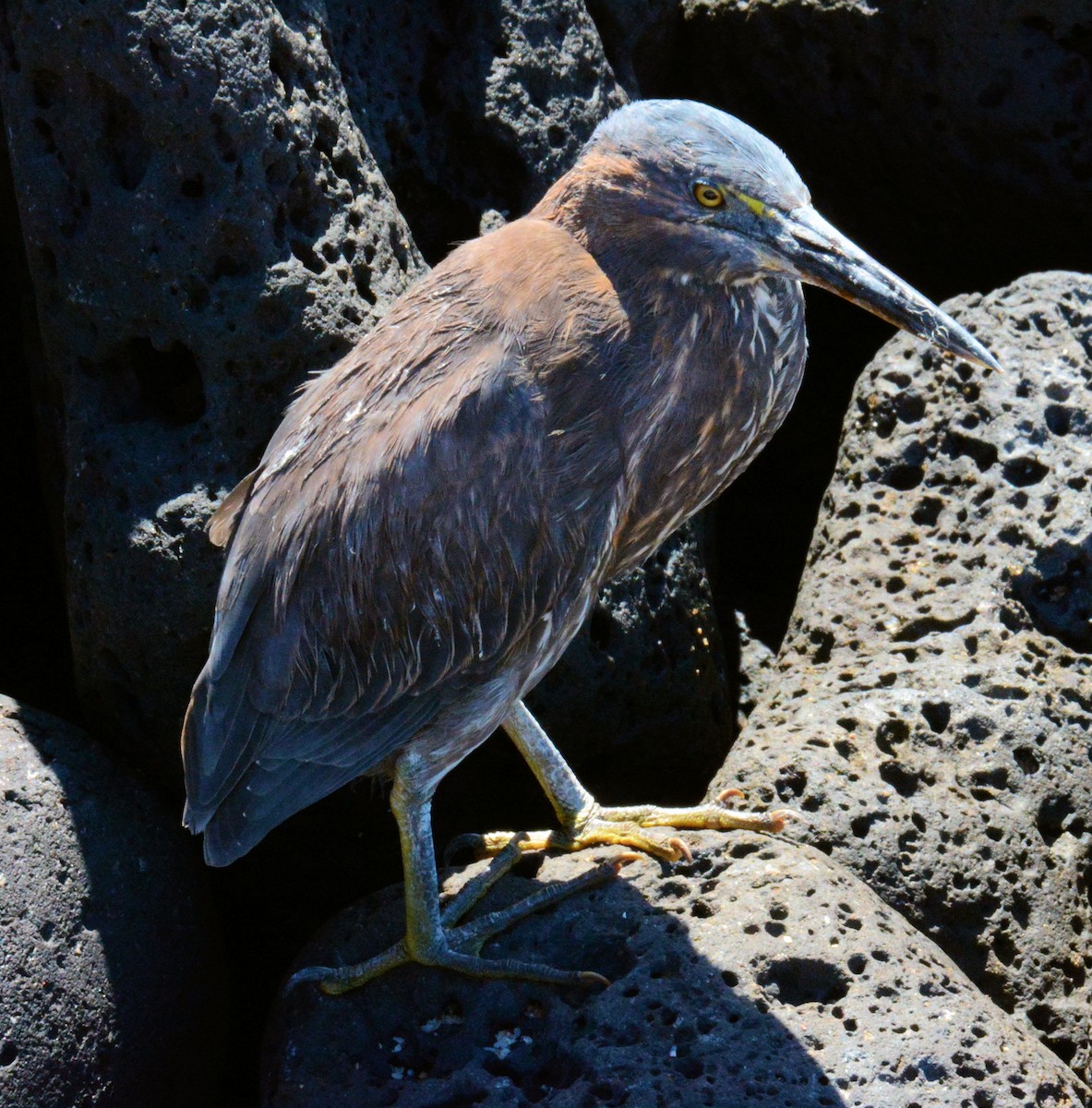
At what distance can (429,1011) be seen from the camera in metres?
2.97

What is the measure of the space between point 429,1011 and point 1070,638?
5.70ft

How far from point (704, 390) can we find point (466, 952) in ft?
4.15

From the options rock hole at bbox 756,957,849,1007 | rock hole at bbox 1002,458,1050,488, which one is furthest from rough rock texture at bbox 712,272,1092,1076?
rock hole at bbox 756,957,849,1007

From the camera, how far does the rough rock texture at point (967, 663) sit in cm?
307

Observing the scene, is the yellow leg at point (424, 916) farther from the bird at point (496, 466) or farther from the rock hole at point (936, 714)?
the rock hole at point (936, 714)

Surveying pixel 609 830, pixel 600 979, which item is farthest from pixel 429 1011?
pixel 609 830

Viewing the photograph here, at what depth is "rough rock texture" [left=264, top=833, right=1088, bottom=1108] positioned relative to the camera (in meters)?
2.59

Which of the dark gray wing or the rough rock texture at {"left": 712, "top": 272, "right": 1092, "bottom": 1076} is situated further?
the rough rock texture at {"left": 712, "top": 272, "right": 1092, "bottom": 1076}

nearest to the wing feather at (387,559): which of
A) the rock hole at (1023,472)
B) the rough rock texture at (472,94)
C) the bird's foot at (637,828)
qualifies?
the bird's foot at (637,828)

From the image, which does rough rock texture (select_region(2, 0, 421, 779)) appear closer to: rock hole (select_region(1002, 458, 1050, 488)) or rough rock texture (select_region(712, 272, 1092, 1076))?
rough rock texture (select_region(712, 272, 1092, 1076))

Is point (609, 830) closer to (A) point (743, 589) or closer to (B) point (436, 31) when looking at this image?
(A) point (743, 589)

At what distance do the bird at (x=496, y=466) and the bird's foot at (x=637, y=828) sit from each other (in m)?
0.02

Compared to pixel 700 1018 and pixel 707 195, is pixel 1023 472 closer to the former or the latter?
pixel 707 195

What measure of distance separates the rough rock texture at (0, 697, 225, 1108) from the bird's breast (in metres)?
1.26
